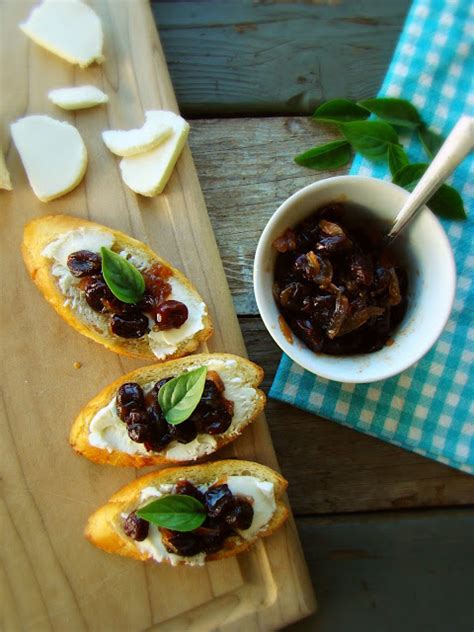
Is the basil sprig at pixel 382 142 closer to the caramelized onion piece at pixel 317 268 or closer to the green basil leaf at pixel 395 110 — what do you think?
the green basil leaf at pixel 395 110

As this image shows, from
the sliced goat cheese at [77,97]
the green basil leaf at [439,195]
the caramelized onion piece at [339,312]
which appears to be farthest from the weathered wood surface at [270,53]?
the caramelized onion piece at [339,312]

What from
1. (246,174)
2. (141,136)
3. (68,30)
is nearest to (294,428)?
(246,174)

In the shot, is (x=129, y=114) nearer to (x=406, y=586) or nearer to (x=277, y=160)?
(x=277, y=160)

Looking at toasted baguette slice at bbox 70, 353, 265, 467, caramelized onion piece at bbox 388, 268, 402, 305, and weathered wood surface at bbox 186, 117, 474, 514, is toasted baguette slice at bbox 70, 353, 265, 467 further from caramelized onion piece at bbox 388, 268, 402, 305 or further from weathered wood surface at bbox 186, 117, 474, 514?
caramelized onion piece at bbox 388, 268, 402, 305

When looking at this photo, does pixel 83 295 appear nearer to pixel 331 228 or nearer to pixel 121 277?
pixel 121 277

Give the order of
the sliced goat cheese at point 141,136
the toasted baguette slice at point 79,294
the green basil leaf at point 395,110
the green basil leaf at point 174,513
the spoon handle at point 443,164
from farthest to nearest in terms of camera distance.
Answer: the green basil leaf at point 395,110
the sliced goat cheese at point 141,136
the toasted baguette slice at point 79,294
the green basil leaf at point 174,513
the spoon handle at point 443,164
